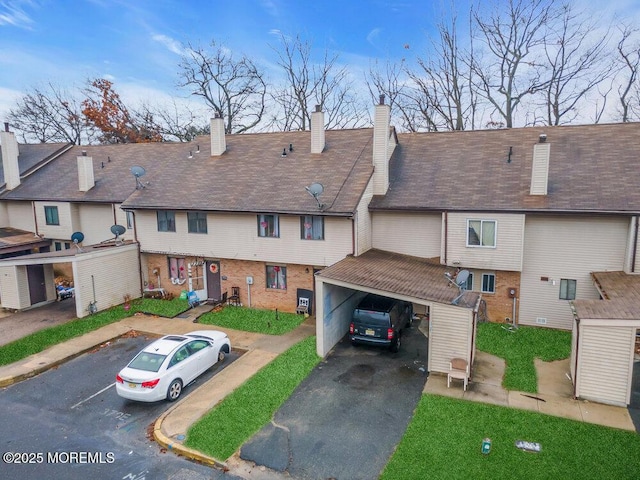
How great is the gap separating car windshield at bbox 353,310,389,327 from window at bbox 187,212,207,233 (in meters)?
9.19

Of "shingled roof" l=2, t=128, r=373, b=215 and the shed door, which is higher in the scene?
"shingled roof" l=2, t=128, r=373, b=215

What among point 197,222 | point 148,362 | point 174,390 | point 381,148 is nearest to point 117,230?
point 197,222

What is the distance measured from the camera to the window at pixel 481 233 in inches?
653

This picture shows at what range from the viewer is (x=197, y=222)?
2030 cm

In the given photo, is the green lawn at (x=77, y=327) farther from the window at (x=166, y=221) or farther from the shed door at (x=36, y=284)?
the shed door at (x=36, y=284)

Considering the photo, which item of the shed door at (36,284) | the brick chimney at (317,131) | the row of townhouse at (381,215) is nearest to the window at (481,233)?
the row of townhouse at (381,215)

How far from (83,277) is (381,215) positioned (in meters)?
13.5

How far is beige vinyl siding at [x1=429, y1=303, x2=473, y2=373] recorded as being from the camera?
1257 centimetres

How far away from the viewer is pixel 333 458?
9.29m

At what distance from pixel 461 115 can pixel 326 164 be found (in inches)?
768

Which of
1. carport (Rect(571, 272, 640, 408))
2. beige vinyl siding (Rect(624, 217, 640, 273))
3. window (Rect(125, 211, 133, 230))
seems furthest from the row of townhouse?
carport (Rect(571, 272, 640, 408))

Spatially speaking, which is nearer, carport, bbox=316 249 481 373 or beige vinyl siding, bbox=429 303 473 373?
beige vinyl siding, bbox=429 303 473 373

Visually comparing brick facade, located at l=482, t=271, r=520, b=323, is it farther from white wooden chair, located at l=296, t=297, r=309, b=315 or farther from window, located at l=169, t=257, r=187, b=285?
window, located at l=169, t=257, r=187, b=285

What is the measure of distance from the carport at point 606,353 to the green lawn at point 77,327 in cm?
1567
